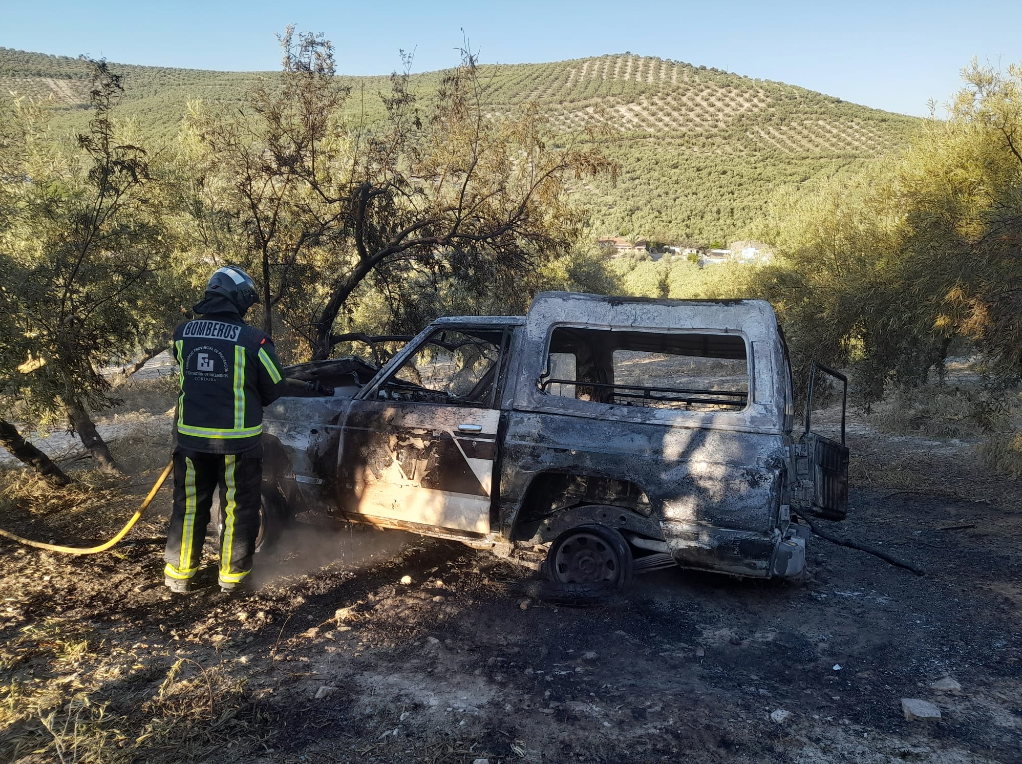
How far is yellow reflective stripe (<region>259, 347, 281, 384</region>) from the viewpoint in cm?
423

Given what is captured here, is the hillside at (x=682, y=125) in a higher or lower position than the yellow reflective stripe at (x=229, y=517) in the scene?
higher

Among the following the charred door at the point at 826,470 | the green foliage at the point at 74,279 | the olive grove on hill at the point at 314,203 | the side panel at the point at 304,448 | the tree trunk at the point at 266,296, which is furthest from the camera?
the tree trunk at the point at 266,296

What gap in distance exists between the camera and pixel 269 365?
13.9 ft

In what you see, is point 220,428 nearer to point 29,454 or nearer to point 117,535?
point 117,535

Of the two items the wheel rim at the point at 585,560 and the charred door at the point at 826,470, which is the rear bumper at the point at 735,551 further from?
the charred door at the point at 826,470

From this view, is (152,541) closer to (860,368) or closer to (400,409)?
(400,409)

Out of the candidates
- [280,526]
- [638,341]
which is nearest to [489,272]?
[638,341]

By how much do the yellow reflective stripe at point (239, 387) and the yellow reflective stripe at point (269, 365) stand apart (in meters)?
0.11

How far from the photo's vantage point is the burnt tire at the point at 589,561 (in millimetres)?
4293

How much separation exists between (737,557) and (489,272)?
5259 millimetres

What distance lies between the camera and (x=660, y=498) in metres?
4.10

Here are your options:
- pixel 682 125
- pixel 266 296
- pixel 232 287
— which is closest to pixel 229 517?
pixel 232 287

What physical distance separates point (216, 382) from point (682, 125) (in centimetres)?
7325

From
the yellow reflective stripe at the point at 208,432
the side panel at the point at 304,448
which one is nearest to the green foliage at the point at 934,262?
the side panel at the point at 304,448
